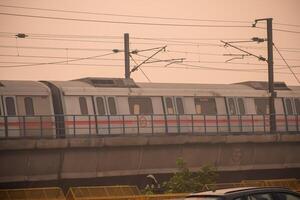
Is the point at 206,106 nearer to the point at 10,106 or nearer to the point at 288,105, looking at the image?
the point at 288,105

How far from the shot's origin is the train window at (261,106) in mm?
46906

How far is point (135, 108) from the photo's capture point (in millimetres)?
41594

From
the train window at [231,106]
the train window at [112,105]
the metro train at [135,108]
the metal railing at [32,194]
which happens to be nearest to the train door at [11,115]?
the metro train at [135,108]

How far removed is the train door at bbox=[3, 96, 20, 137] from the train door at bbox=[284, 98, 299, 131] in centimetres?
1781

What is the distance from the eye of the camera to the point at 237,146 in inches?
1654

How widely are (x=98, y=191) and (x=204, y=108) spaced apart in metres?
15.6

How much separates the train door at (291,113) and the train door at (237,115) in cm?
337

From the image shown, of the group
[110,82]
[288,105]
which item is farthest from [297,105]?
[110,82]

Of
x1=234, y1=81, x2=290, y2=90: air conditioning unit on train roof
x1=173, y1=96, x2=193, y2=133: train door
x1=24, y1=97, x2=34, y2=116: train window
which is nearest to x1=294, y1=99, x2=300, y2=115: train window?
x1=234, y1=81, x2=290, y2=90: air conditioning unit on train roof

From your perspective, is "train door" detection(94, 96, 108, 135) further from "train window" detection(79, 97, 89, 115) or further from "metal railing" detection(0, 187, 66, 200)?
"metal railing" detection(0, 187, 66, 200)

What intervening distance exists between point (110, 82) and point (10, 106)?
6.58 m

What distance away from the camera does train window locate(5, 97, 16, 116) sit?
121 ft

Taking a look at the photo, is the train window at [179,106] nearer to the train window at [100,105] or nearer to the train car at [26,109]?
the train window at [100,105]

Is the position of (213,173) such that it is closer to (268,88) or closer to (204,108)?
(204,108)
